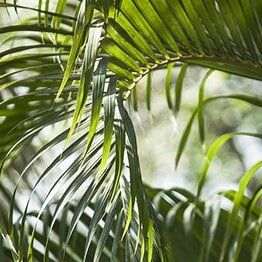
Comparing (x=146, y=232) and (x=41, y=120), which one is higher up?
(x=41, y=120)

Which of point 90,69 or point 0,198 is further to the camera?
point 0,198

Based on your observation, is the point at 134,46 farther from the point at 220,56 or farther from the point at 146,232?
the point at 146,232

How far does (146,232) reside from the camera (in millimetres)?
880

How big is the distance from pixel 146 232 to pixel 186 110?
103 inches

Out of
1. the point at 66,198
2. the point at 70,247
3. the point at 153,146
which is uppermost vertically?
the point at 66,198

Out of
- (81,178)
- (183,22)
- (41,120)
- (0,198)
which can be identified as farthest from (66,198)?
(0,198)

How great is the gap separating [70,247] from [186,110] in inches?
86.9

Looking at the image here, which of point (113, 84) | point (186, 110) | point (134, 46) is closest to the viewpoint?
point (113, 84)

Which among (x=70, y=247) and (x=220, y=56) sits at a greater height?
(x=220, y=56)

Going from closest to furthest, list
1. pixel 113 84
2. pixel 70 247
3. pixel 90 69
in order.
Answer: pixel 90 69
pixel 113 84
pixel 70 247

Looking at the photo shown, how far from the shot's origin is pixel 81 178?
0.96 metres

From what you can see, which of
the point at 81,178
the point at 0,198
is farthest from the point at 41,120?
the point at 0,198

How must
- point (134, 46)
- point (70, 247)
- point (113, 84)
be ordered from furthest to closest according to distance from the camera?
point (70, 247), point (134, 46), point (113, 84)

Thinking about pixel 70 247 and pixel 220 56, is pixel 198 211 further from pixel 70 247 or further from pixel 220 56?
pixel 220 56
